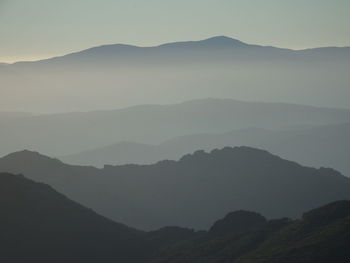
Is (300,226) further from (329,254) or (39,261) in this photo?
(39,261)

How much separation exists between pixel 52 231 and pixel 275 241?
5929 cm

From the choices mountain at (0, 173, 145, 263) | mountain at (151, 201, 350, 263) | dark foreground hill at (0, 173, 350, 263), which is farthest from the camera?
mountain at (0, 173, 145, 263)

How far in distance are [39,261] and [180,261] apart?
33087mm

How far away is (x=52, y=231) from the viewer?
510ft

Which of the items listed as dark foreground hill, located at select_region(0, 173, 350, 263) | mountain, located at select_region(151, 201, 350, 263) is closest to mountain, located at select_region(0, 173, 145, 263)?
dark foreground hill, located at select_region(0, 173, 350, 263)

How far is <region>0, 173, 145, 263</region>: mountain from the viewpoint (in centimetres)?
14625

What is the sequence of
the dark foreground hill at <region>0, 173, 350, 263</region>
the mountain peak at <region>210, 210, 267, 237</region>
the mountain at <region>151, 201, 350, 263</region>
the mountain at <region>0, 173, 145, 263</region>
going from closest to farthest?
the mountain at <region>151, 201, 350, 263</region> → the dark foreground hill at <region>0, 173, 350, 263</region> → the mountain at <region>0, 173, 145, 263</region> → the mountain peak at <region>210, 210, 267, 237</region>

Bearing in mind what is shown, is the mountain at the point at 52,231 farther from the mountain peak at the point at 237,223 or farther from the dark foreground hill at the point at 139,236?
the mountain peak at the point at 237,223

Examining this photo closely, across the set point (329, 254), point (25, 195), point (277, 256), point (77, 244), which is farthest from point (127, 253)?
point (329, 254)

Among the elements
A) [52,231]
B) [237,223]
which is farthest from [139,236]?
[237,223]

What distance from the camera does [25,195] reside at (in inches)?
6673

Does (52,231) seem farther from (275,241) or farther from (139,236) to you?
(275,241)

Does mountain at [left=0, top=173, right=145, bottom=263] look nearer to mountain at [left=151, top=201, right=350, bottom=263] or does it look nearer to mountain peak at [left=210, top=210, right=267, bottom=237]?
mountain at [left=151, top=201, right=350, bottom=263]

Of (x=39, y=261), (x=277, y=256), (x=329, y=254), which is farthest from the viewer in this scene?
(x=39, y=261)
